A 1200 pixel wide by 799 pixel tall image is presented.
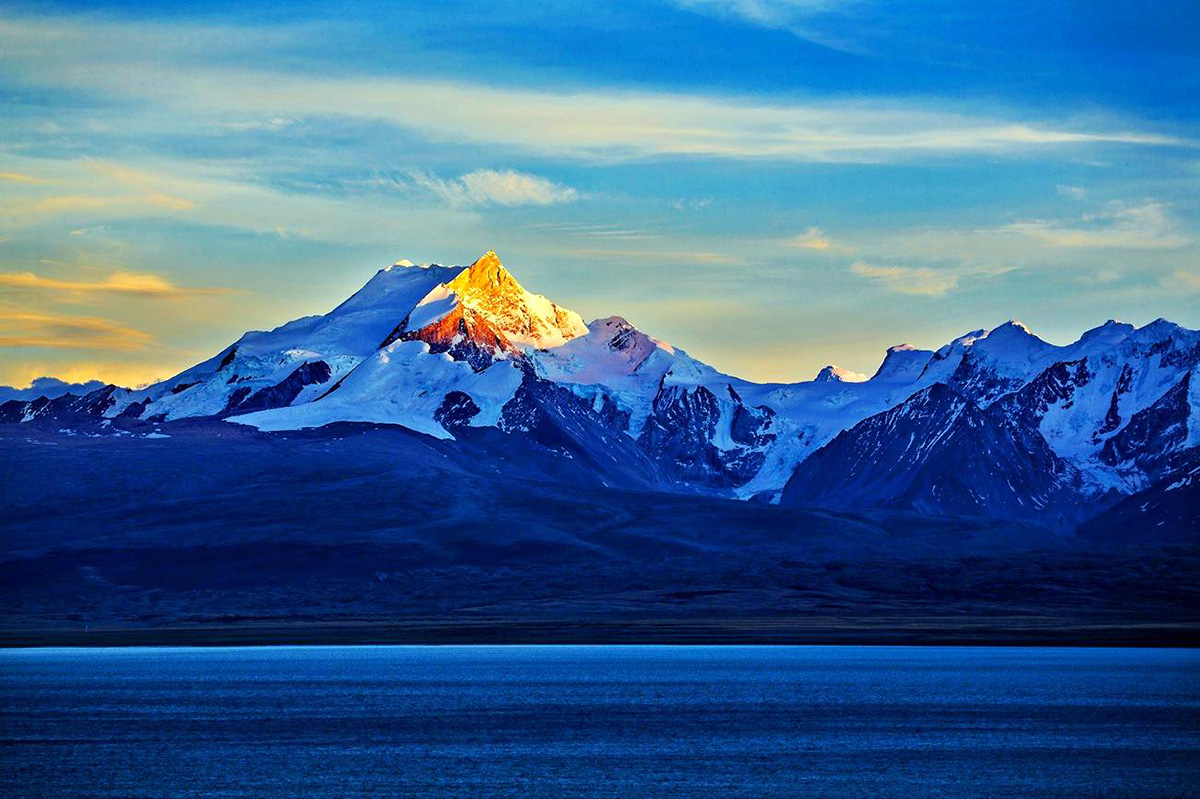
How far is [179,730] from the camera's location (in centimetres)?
10069

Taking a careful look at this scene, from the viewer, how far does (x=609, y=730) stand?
101 meters

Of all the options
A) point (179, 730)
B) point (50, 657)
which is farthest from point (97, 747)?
point (50, 657)

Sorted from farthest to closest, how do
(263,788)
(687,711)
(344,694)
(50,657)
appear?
(50,657), (344,694), (687,711), (263,788)

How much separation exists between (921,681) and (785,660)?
36393 millimetres

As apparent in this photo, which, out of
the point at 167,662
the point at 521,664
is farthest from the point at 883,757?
the point at 167,662

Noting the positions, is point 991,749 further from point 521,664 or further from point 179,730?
point 521,664

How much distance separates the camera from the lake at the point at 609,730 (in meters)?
76.6

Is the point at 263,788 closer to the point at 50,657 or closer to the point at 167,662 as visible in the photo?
the point at 167,662

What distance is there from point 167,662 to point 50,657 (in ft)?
63.9

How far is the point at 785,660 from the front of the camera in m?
176

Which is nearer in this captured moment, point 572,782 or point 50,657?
point 572,782

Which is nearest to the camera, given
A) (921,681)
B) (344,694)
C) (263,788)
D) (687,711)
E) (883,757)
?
(263,788)

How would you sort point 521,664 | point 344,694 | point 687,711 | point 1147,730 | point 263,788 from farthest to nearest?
point 521,664 → point 344,694 → point 687,711 → point 1147,730 → point 263,788

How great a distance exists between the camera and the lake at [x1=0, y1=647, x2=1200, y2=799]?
7662 centimetres
